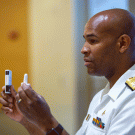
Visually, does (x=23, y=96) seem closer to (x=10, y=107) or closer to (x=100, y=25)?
(x=10, y=107)

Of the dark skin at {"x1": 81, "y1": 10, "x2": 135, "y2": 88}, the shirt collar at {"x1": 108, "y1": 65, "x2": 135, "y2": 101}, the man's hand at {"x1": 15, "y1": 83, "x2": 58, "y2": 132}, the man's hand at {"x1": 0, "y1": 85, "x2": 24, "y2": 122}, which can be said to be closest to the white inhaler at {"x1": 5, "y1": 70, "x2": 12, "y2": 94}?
the man's hand at {"x1": 0, "y1": 85, "x2": 24, "y2": 122}

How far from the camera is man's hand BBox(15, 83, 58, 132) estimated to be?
787mm

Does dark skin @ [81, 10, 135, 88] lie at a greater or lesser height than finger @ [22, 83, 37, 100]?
greater

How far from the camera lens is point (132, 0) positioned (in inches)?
55.4

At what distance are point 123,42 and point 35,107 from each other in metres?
0.49

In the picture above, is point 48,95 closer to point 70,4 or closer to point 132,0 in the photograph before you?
point 70,4

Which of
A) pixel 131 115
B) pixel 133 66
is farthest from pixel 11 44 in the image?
pixel 131 115

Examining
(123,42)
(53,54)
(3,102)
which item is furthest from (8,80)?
(53,54)

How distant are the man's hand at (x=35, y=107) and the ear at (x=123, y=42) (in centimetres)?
43

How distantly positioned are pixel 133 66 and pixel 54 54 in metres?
0.97

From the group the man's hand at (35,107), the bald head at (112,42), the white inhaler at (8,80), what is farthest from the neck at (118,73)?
the white inhaler at (8,80)

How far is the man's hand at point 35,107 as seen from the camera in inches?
31.0

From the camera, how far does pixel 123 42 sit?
2.68 ft

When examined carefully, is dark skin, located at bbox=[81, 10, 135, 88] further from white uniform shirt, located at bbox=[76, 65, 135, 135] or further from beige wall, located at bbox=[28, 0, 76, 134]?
beige wall, located at bbox=[28, 0, 76, 134]
